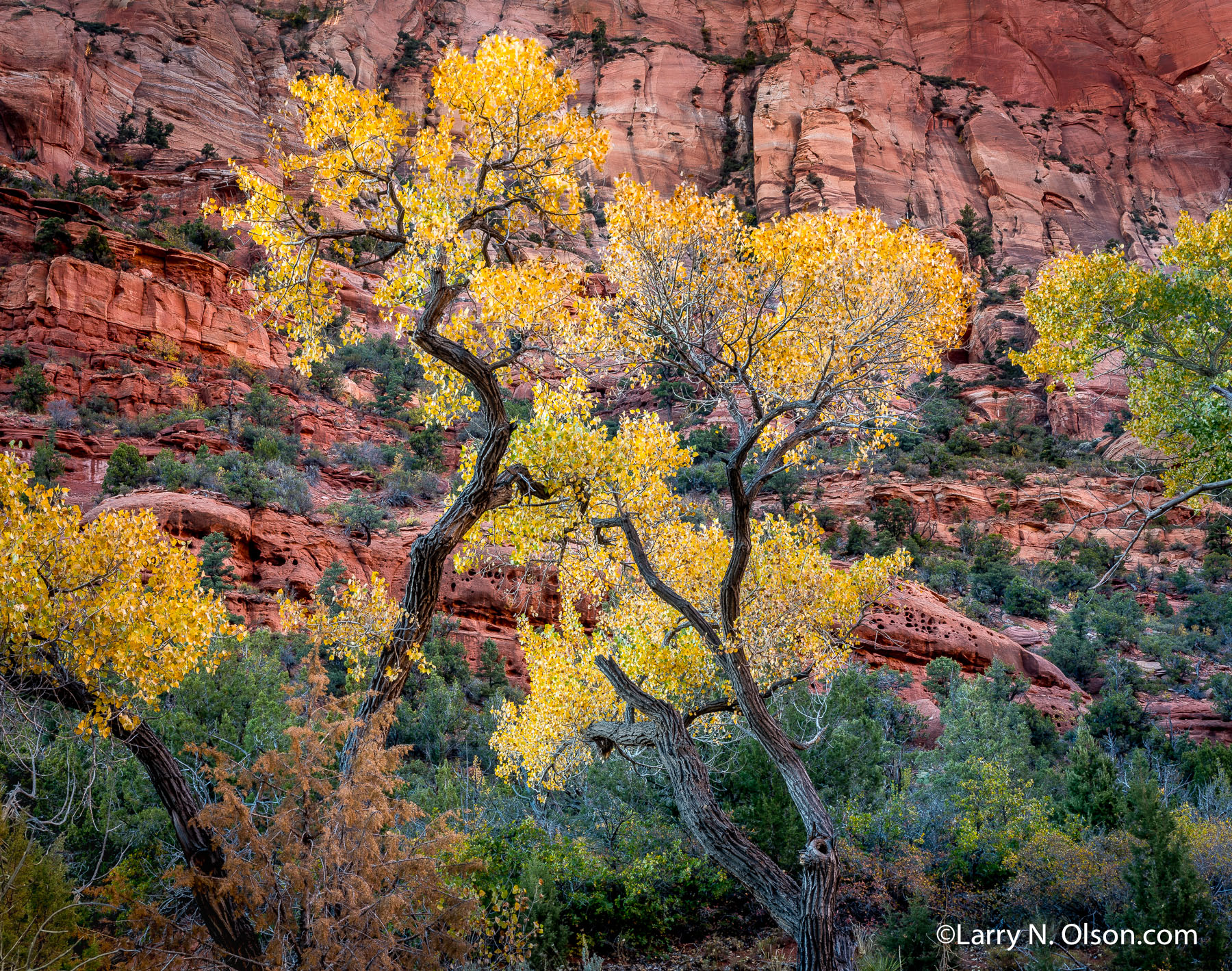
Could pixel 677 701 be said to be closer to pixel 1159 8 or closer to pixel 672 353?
pixel 672 353

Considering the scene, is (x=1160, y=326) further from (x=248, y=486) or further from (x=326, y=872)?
(x=248, y=486)

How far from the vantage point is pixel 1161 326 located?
28.4 ft

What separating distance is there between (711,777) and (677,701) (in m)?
4.03

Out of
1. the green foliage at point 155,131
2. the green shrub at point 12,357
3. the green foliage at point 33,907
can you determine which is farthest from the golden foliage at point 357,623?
the green foliage at point 155,131

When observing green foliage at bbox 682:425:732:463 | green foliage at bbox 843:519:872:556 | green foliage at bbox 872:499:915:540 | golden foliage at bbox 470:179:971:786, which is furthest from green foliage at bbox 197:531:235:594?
green foliage at bbox 872:499:915:540

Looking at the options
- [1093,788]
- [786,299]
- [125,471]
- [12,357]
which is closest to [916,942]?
[1093,788]

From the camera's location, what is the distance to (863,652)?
2216cm

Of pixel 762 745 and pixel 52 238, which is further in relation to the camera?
pixel 52 238

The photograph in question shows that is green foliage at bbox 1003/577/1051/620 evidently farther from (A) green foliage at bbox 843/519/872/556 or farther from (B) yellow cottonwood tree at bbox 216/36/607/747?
(B) yellow cottonwood tree at bbox 216/36/607/747

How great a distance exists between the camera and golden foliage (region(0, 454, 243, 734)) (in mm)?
4793

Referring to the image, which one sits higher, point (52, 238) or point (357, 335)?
point (52, 238)

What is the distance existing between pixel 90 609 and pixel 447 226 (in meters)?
3.85

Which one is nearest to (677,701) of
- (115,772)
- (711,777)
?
(711,777)

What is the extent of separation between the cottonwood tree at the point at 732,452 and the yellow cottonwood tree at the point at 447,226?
27.1 inches
